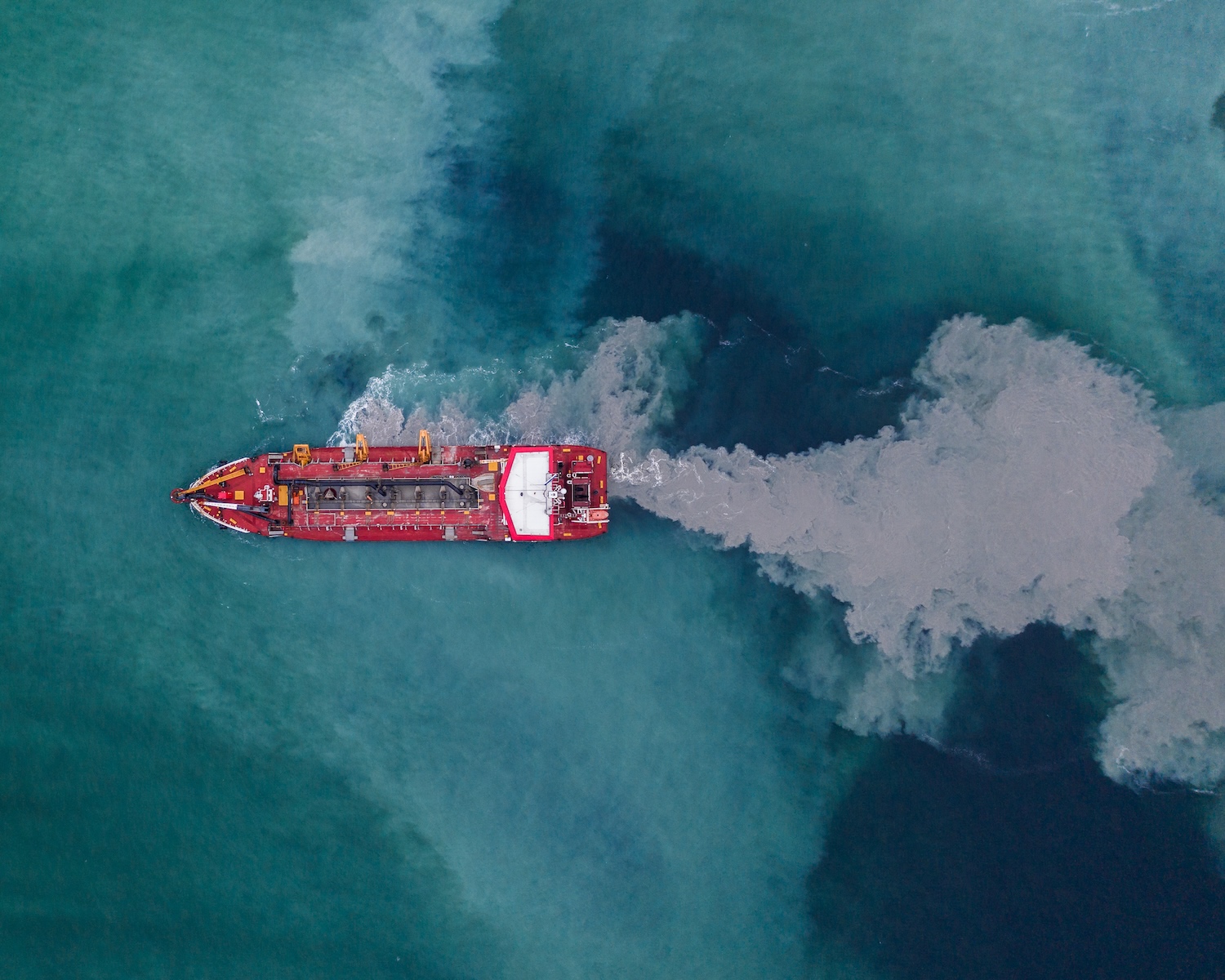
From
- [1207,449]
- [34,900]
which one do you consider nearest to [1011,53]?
[1207,449]

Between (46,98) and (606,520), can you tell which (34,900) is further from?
(46,98)

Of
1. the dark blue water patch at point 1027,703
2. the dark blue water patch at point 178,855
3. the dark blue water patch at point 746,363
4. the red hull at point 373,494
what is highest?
the dark blue water patch at point 746,363

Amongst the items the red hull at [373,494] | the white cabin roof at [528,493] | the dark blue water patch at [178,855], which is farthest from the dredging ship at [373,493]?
the dark blue water patch at [178,855]

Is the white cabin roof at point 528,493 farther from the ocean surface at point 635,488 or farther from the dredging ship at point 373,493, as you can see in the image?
the ocean surface at point 635,488

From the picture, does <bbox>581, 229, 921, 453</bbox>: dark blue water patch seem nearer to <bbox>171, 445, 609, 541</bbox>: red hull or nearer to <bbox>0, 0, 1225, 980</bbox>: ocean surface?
<bbox>0, 0, 1225, 980</bbox>: ocean surface

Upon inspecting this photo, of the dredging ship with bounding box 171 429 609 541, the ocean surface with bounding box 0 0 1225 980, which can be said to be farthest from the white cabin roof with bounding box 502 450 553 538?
the ocean surface with bounding box 0 0 1225 980

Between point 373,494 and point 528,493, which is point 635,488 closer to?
point 528,493
